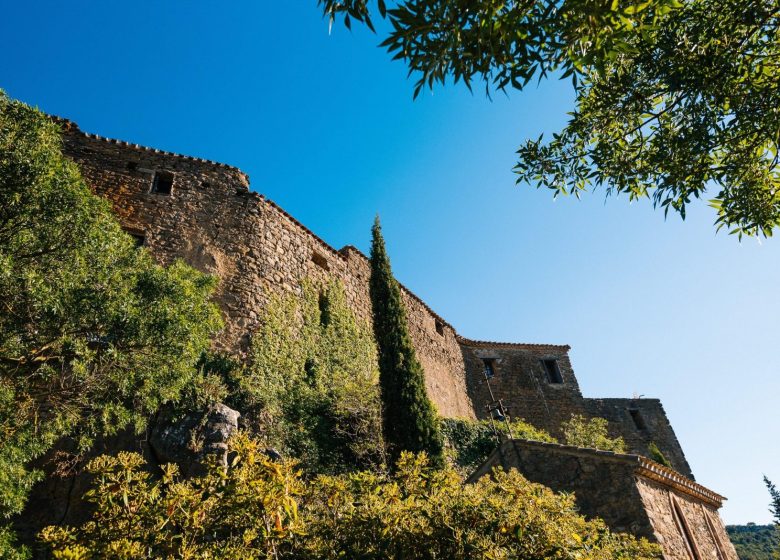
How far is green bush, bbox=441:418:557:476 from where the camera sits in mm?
14914

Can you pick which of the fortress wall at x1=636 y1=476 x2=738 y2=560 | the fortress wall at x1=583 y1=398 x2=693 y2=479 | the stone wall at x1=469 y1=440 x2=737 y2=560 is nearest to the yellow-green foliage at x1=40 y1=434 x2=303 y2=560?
the stone wall at x1=469 y1=440 x2=737 y2=560

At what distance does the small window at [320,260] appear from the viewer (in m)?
15.8

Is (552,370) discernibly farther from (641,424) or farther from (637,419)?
(641,424)

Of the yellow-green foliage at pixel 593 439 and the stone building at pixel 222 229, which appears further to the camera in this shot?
the yellow-green foliage at pixel 593 439

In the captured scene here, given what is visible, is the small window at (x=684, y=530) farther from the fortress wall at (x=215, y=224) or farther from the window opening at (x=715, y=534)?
the fortress wall at (x=215, y=224)

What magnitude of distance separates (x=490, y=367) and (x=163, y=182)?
57.5 ft

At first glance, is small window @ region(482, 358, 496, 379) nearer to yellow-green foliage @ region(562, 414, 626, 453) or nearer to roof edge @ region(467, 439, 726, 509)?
yellow-green foliage @ region(562, 414, 626, 453)

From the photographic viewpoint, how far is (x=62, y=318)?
707 centimetres

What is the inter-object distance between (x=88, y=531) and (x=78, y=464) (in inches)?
225

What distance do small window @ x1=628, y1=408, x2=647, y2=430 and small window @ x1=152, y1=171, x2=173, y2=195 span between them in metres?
25.2

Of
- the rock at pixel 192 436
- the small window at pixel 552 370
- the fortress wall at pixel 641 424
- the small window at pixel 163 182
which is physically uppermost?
the small window at pixel 163 182

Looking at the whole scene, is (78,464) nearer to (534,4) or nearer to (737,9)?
(534,4)

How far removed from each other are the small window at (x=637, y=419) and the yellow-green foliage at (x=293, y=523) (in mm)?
23983

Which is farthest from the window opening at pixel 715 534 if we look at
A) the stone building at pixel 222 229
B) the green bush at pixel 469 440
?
the green bush at pixel 469 440
